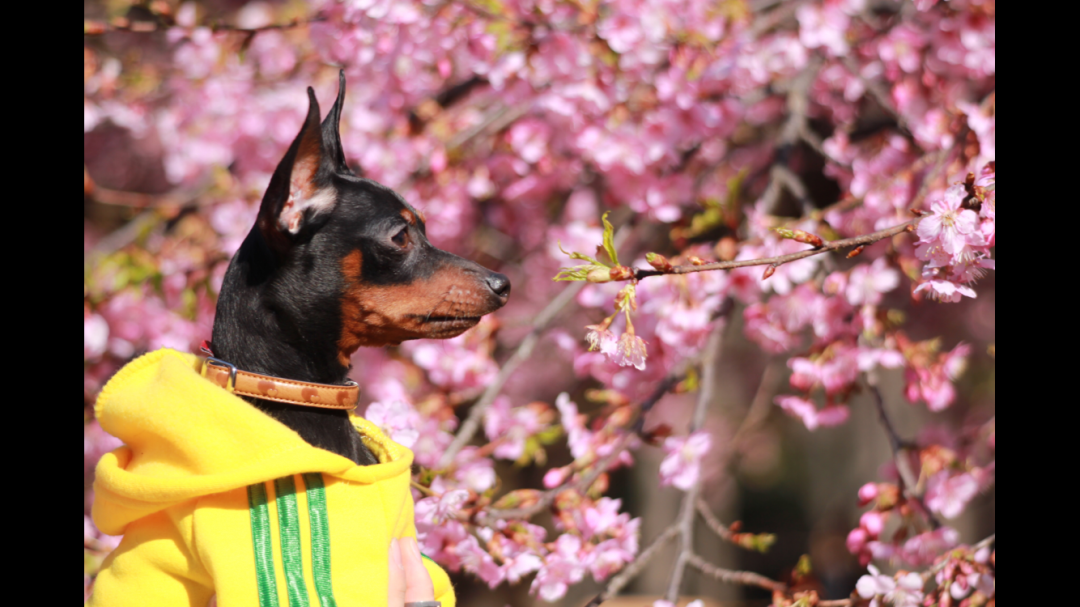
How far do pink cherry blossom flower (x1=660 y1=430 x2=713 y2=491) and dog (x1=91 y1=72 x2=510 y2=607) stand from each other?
4.26 ft

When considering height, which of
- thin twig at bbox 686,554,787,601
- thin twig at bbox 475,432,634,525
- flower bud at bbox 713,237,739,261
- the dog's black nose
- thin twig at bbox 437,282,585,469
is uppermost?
the dog's black nose

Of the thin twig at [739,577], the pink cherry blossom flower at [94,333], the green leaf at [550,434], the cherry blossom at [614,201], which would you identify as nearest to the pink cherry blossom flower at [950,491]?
the cherry blossom at [614,201]

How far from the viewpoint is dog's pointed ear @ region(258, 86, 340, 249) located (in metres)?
1.91

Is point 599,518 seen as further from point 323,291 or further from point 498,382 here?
point 323,291

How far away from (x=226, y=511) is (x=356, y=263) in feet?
2.34

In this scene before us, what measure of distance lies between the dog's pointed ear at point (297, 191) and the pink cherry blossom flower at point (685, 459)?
1848 millimetres

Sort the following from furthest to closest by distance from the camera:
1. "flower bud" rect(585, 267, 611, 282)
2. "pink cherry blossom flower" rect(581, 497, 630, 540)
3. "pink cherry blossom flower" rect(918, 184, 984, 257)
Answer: "pink cherry blossom flower" rect(581, 497, 630, 540) → "pink cherry blossom flower" rect(918, 184, 984, 257) → "flower bud" rect(585, 267, 611, 282)

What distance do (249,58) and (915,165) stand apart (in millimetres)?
4694

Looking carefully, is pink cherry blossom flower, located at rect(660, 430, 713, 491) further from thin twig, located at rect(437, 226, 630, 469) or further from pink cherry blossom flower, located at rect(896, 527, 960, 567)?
pink cherry blossom flower, located at rect(896, 527, 960, 567)

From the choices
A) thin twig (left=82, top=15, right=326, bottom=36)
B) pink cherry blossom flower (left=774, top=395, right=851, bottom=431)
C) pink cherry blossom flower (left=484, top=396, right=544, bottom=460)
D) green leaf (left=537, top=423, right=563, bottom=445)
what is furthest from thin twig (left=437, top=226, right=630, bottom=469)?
thin twig (left=82, top=15, right=326, bottom=36)

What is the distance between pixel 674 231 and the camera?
342 centimetres

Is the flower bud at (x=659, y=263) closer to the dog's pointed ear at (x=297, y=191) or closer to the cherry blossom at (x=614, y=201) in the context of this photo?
the cherry blossom at (x=614, y=201)

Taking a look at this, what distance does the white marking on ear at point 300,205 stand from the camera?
1.97 metres

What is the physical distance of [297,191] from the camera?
1984 millimetres
